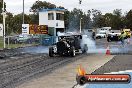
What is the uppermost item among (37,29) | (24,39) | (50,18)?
(50,18)

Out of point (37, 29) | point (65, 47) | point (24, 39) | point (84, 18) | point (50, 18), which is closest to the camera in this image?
point (65, 47)

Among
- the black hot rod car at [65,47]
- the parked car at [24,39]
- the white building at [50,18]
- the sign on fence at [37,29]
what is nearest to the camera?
the black hot rod car at [65,47]

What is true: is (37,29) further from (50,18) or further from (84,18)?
(84,18)

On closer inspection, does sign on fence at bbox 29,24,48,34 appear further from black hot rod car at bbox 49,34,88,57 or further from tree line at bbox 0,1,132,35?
tree line at bbox 0,1,132,35

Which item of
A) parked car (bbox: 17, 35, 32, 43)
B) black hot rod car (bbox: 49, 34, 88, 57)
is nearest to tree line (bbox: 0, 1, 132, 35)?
parked car (bbox: 17, 35, 32, 43)

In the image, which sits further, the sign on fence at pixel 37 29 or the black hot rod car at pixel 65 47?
the sign on fence at pixel 37 29

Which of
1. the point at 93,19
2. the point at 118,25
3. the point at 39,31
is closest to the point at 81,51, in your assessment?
the point at 39,31

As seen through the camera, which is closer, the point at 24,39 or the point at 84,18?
the point at 24,39

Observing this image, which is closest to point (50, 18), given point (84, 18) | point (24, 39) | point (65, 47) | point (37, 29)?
point (37, 29)

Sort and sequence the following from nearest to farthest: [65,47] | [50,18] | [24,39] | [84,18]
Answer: [65,47], [24,39], [50,18], [84,18]

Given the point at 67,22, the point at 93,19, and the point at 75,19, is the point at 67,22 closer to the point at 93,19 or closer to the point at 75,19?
the point at 75,19

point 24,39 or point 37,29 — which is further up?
point 37,29

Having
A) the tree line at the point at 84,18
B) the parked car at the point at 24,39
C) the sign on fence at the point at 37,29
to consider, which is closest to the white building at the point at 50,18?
the sign on fence at the point at 37,29

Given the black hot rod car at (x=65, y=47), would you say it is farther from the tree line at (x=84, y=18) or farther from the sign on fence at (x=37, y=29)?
the tree line at (x=84, y=18)
